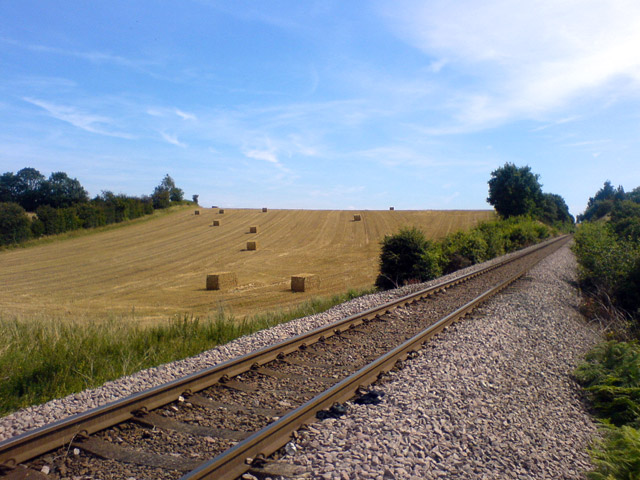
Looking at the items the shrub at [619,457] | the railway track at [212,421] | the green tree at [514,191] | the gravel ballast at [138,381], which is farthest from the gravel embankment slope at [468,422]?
the green tree at [514,191]

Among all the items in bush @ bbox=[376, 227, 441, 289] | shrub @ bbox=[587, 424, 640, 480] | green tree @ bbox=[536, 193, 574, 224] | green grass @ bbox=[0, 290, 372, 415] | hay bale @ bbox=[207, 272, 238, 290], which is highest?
green tree @ bbox=[536, 193, 574, 224]

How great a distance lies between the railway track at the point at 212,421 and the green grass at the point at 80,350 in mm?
1457

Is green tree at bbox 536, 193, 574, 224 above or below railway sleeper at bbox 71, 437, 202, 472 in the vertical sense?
above

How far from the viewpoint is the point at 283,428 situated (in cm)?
401

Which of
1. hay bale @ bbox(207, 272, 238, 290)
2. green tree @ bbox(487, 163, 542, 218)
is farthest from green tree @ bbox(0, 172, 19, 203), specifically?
green tree @ bbox(487, 163, 542, 218)

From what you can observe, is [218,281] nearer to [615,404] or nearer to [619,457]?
[615,404]

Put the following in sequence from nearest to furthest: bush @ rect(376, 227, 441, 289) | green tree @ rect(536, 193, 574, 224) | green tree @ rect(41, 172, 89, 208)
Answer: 1. bush @ rect(376, 227, 441, 289)
2. green tree @ rect(536, 193, 574, 224)
3. green tree @ rect(41, 172, 89, 208)

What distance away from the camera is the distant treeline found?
4353 cm

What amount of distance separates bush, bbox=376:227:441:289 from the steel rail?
33.5ft

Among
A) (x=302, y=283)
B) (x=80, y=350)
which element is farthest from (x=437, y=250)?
(x=80, y=350)

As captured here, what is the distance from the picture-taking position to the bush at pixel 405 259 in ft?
55.3

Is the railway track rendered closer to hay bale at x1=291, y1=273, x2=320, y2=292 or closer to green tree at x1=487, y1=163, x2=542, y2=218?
hay bale at x1=291, y1=273, x2=320, y2=292

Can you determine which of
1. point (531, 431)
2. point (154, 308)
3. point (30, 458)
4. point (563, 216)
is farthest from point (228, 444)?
point (563, 216)

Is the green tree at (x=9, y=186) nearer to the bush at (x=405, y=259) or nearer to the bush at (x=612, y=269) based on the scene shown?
the bush at (x=405, y=259)
